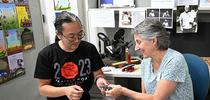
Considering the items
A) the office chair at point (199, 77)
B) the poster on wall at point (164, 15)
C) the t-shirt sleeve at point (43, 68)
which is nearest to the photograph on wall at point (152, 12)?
the poster on wall at point (164, 15)

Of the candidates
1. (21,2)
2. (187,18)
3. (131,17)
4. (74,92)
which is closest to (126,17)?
(131,17)

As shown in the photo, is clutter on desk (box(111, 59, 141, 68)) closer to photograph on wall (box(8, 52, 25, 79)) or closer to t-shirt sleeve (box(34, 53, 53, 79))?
t-shirt sleeve (box(34, 53, 53, 79))

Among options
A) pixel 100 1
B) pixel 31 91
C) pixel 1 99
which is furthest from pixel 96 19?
pixel 1 99

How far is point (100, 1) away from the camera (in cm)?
233

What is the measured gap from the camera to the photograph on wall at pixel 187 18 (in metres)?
1.97

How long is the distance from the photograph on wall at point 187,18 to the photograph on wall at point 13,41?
136cm

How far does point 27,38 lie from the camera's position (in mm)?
2211

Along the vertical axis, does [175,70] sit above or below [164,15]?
below

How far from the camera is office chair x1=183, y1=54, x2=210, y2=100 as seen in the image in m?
1.43

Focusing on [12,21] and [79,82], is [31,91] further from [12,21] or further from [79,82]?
[79,82]

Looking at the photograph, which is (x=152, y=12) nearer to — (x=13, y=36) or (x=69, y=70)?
(x=69, y=70)

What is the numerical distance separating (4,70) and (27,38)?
1.32 ft

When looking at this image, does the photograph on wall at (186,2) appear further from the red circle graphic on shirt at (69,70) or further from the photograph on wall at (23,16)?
the photograph on wall at (23,16)

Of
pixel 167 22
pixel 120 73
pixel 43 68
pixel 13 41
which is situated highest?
pixel 167 22
